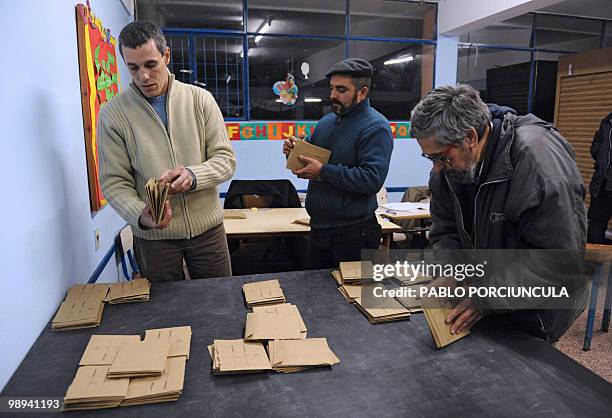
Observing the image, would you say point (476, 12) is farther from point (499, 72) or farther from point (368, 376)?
point (368, 376)

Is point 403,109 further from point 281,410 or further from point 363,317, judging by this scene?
point 281,410

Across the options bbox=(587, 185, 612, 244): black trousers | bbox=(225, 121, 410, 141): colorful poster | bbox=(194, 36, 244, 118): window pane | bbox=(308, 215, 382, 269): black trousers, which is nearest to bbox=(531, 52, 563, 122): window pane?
bbox=(587, 185, 612, 244): black trousers

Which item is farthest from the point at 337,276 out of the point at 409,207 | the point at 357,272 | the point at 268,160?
the point at 268,160

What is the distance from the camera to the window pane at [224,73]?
183 inches

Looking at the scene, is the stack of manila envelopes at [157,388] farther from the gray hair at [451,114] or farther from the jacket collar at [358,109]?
the jacket collar at [358,109]

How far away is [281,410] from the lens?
3.06 feet

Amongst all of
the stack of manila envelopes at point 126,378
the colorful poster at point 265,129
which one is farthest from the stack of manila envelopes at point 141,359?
the colorful poster at point 265,129

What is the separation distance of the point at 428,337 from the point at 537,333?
11.9 inches

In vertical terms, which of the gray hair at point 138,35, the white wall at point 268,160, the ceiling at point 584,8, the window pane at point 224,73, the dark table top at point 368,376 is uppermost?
the ceiling at point 584,8

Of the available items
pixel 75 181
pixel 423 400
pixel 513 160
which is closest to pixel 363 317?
pixel 423 400

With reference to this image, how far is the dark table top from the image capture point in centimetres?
94

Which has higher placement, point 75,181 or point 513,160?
point 513,160

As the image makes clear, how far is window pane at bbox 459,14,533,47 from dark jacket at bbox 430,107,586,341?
4912mm

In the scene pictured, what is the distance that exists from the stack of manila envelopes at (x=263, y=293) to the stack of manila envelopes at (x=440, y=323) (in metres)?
0.49
